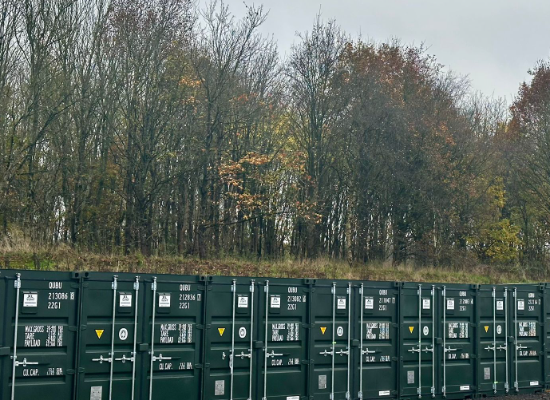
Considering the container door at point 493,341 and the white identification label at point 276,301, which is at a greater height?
Result: the white identification label at point 276,301

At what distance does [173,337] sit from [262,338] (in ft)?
6.10

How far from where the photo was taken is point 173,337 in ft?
37.9

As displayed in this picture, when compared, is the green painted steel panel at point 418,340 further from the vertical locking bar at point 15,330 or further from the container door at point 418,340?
the vertical locking bar at point 15,330

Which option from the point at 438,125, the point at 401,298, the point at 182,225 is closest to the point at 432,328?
the point at 401,298

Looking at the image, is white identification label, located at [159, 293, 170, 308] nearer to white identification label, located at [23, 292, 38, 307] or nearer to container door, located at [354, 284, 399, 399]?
white identification label, located at [23, 292, 38, 307]

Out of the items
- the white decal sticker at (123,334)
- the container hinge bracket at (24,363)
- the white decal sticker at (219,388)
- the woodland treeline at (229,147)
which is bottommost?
the white decal sticker at (219,388)

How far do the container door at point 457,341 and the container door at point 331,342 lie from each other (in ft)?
9.53

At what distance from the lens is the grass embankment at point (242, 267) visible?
1808cm

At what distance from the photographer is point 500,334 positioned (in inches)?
643

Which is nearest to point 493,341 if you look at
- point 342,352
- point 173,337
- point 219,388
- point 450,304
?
point 450,304

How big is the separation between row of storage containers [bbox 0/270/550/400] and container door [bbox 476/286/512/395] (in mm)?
34

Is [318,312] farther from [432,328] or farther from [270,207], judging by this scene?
[270,207]

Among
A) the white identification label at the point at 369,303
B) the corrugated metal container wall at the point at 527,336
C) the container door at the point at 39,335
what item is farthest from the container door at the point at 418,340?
the container door at the point at 39,335

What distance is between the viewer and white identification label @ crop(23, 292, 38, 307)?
10.1 meters
